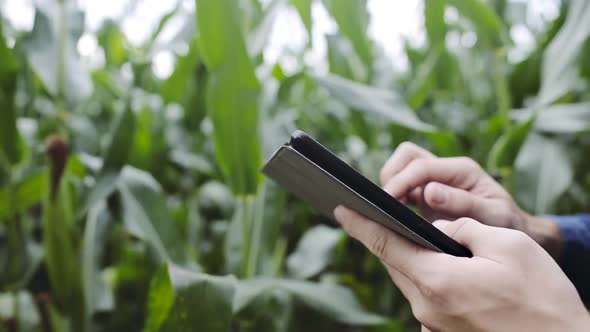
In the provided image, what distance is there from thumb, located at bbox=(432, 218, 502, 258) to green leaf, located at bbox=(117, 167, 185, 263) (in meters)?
0.28

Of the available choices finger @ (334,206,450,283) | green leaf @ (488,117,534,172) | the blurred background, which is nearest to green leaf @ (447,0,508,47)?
the blurred background

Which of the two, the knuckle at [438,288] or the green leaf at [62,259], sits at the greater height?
the knuckle at [438,288]

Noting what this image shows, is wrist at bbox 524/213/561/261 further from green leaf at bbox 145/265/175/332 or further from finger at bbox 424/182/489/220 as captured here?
green leaf at bbox 145/265/175/332

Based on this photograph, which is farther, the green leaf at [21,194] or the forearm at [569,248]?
the green leaf at [21,194]

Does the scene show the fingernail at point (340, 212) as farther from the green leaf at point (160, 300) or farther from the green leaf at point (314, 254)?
the green leaf at point (314, 254)

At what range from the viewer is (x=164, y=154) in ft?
2.31

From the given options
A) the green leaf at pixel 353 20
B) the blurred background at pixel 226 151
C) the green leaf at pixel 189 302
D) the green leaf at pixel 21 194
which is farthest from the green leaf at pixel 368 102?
the green leaf at pixel 21 194

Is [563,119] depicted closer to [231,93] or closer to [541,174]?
[541,174]

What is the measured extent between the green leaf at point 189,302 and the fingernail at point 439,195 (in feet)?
0.52

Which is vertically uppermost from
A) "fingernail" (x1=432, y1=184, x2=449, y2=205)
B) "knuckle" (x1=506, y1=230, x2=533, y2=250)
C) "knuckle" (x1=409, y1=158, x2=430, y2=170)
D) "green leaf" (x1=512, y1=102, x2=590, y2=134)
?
"green leaf" (x1=512, y1=102, x2=590, y2=134)

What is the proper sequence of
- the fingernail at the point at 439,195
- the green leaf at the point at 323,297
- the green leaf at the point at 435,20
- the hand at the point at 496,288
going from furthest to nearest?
the green leaf at the point at 435,20, the green leaf at the point at 323,297, the fingernail at the point at 439,195, the hand at the point at 496,288

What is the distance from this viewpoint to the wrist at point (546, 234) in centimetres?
42

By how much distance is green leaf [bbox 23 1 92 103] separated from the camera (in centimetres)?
54

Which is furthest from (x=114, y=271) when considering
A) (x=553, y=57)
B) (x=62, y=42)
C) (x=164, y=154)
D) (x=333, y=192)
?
(x=553, y=57)
